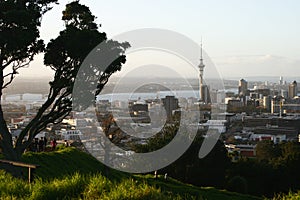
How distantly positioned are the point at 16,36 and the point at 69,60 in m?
1.28

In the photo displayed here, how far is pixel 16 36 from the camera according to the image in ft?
26.8

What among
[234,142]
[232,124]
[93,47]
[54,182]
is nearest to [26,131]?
[93,47]

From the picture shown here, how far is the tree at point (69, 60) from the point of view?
29.4 ft

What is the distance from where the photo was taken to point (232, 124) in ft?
210

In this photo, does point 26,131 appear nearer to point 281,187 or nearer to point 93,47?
point 93,47

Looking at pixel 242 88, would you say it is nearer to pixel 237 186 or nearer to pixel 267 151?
pixel 267 151

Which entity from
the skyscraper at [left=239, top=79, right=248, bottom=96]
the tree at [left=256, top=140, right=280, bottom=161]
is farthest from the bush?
the skyscraper at [left=239, top=79, right=248, bottom=96]

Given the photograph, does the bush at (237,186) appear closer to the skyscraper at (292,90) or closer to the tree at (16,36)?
the tree at (16,36)

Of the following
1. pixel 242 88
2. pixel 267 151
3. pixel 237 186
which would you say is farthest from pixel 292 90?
pixel 237 186

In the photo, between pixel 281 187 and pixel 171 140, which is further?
pixel 171 140

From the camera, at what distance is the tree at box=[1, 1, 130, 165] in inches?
352

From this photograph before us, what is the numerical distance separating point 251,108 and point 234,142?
126 ft

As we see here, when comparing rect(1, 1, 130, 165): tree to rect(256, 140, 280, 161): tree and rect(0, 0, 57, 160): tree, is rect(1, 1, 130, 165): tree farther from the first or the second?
rect(256, 140, 280, 161): tree

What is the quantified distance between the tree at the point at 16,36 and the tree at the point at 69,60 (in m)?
0.18
